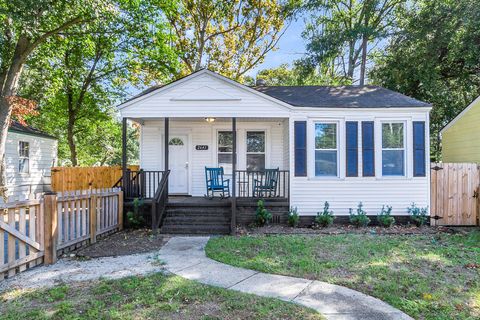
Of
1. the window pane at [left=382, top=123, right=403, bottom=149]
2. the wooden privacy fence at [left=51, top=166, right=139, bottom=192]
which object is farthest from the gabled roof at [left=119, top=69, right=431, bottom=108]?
the wooden privacy fence at [left=51, top=166, right=139, bottom=192]

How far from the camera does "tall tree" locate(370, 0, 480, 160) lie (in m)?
13.2

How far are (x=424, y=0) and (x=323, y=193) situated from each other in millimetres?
12516

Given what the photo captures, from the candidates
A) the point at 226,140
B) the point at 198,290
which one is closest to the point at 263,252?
the point at 198,290

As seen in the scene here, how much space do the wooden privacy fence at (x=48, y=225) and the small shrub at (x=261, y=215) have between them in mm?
3755

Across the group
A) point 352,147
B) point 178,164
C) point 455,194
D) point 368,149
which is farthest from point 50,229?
point 455,194

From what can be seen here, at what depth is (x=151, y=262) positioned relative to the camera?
5109 millimetres

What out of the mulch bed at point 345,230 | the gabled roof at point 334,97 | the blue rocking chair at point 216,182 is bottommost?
the mulch bed at point 345,230

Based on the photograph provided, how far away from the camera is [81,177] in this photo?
47.4 ft

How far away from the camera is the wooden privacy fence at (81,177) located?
46.6ft

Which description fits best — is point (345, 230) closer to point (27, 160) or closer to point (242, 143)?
point (242, 143)

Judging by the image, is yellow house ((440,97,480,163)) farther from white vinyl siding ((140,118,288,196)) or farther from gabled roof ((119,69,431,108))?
white vinyl siding ((140,118,288,196))

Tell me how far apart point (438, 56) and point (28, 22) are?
16836 millimetres

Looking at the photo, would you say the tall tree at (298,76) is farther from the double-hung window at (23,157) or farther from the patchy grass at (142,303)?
the patchy grass at (142,303)

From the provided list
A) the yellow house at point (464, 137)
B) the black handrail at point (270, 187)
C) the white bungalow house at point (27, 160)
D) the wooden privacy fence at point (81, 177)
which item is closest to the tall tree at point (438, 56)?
the yellow house at point (464, 137)
